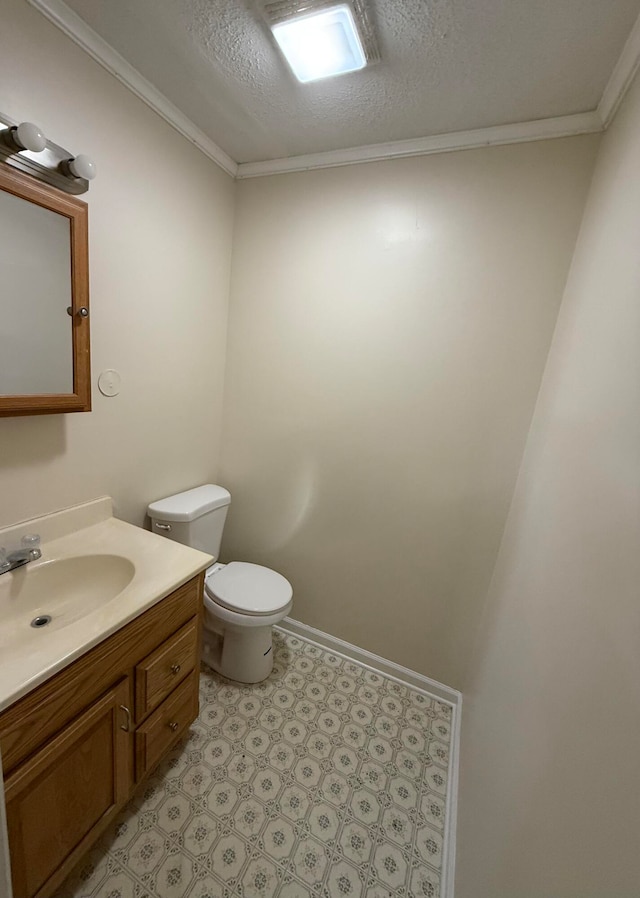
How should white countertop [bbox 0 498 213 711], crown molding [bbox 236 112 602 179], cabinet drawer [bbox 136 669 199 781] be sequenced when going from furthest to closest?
crown molding [bbox 236 112 602 179], cabinet drawer [bbox 136 669 199 781], white countertop [bbox 0 498 213 711]

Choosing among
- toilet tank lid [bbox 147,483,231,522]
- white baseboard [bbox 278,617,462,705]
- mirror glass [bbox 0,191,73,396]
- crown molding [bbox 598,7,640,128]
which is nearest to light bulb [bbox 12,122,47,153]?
mirror glass [bbox 0,191,73,396]

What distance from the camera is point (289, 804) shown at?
122cm

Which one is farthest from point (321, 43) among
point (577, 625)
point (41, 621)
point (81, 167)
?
point (41, 621)

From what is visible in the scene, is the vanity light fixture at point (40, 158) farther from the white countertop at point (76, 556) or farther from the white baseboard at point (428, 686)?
the white baseboard at point (428, 686)

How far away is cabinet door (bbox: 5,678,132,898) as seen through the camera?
761 millimetres

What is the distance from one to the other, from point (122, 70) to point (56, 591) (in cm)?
171

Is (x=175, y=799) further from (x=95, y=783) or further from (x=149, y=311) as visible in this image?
(x=149, y=311)

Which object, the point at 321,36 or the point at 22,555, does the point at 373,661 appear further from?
the point at 321,36

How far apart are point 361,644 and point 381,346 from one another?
1.54m

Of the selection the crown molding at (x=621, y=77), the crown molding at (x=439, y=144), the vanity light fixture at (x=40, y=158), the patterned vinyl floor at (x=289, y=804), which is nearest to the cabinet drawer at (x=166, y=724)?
the patterned vinyl floor at (x=289, y=804)

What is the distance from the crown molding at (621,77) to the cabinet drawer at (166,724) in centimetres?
231

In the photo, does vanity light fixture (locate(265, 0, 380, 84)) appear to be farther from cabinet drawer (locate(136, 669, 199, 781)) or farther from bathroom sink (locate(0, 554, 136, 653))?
cabinet drawer (locate(136, 669, 199, 781))

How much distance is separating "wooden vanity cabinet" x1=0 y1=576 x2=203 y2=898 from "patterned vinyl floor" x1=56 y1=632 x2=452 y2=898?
0.18 m

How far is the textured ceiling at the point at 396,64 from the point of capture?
90 cm
